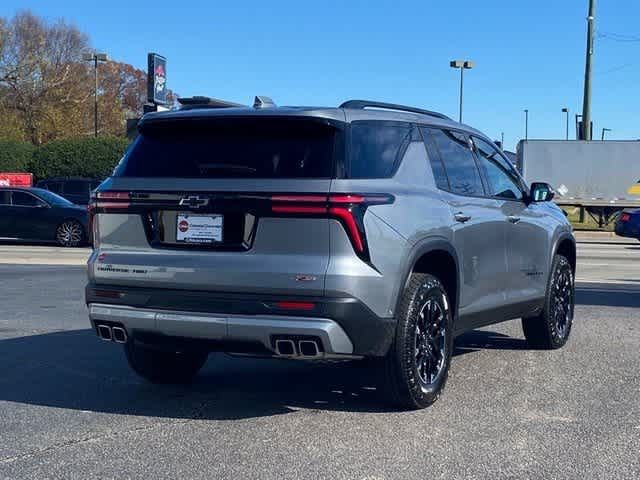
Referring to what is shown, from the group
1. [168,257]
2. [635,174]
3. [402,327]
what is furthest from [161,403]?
[635,174]

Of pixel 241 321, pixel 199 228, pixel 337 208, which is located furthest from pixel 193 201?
pixel 337 208

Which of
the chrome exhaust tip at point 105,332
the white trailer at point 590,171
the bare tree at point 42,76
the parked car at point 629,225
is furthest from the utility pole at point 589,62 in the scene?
the bare tree at point 42,76

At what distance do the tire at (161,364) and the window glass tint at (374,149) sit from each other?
200 centimetres

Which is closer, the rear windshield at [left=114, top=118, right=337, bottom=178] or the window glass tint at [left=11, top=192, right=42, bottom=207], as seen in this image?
the rear windshield at [left=114, top=118, right=337, bottom=178]

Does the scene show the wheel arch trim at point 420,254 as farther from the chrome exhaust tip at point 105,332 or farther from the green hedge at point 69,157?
the green hedge at point 69,157

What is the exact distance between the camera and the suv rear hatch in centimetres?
502

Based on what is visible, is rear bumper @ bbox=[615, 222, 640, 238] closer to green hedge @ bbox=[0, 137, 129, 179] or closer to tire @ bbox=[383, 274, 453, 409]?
tire @ bbox=[383, 274, 453, 409]

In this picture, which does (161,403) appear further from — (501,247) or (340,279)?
(501,247)

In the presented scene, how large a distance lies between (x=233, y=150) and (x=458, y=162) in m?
1.82

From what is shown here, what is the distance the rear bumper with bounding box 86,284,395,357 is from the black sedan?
16.2 m

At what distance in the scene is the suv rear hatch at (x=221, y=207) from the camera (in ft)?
16.5

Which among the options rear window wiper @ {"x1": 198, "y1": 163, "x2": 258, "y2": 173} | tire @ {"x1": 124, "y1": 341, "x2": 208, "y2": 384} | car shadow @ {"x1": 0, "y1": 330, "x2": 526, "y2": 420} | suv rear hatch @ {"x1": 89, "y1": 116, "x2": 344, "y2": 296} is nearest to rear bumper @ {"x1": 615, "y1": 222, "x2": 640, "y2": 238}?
car shadow @ {"x1": 0, "y1": 330, "x2": 526, "y2": 420}

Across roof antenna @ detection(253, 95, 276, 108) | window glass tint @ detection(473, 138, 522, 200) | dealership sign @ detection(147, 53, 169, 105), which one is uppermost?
dealership sign @ detection(147, 53, 169, 105)

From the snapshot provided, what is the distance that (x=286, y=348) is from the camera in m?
5.04
